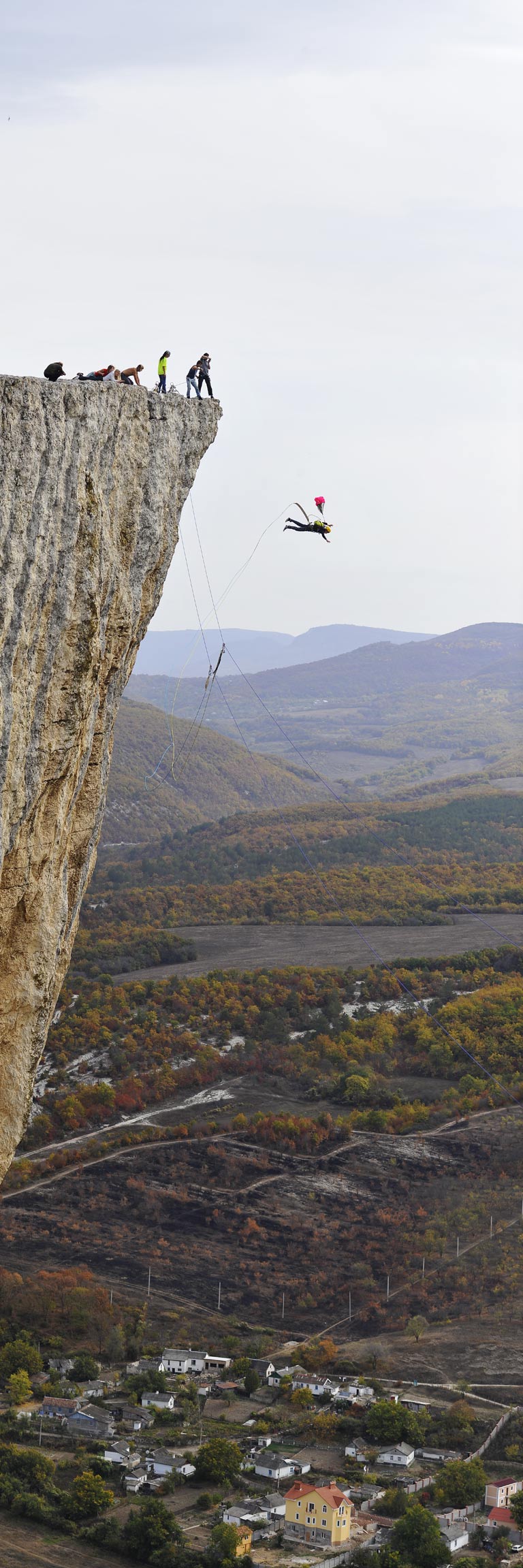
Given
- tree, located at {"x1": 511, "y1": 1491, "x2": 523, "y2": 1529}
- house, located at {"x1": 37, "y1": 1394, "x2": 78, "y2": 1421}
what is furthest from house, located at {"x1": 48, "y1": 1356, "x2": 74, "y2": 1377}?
tree, located at {"x1": 511, "y1": 1491, "x2": 523, "y2": 1529}

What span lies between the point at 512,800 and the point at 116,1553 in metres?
93.3

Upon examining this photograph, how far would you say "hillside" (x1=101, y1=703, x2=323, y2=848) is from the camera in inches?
5595

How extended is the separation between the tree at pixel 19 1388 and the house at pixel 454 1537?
459 inches

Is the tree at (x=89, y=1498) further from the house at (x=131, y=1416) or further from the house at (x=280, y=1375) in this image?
the house at (x=280, y=1375)

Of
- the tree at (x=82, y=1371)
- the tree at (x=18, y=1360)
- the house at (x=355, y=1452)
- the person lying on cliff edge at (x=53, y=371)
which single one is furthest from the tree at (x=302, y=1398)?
the person lying on cliff edge at (x=53, y=371)

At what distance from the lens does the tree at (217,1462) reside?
30.8 metres

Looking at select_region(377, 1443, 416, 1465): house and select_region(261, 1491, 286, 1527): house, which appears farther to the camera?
select_region(377, 1443, 416, 1465): house

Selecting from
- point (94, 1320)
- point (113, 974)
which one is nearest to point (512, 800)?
point (113, 974)

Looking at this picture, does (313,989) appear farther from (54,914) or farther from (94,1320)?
(54,914)

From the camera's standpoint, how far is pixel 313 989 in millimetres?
68188

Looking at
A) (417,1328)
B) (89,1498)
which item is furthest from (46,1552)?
(417,1328)

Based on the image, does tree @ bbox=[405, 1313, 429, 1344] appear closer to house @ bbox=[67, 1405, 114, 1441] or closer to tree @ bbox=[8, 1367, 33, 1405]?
house @ bbox=[67, 1405, 114, 1441]

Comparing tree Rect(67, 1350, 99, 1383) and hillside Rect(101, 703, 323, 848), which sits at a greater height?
hillside Rect(101, 703, 323, 848)

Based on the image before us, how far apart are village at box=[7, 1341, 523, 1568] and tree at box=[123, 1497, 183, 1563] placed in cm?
56
